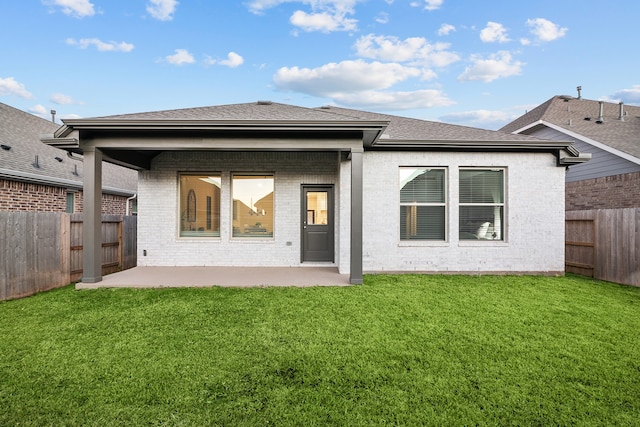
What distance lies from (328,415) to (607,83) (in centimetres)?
1983

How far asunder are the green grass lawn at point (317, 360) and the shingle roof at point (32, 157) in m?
6.30

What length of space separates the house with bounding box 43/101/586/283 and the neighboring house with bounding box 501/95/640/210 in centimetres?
299

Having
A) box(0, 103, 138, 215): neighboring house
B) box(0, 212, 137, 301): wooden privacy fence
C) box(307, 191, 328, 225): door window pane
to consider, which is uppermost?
box(0, 103, 138, 215): neighboring house

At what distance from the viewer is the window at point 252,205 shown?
26.4ft

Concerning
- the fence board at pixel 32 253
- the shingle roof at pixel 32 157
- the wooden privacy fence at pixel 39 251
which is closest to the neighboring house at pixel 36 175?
the shingle roof at pixel 32 157

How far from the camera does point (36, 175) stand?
935 cm

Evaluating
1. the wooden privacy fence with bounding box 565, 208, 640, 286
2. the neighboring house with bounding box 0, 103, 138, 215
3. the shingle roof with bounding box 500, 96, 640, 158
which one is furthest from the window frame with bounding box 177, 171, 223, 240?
the shingle roof with bounding box 500, 96, 640, 158

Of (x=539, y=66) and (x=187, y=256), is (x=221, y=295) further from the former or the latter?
(x=539, y=66)

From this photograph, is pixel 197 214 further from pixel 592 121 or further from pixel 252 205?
pixel 592 121

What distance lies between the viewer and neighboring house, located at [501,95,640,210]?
9.02 meters

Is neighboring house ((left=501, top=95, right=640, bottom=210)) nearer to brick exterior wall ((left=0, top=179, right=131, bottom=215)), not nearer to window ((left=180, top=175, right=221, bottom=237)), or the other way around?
window ((left=180, top=175, right=221, bottom=237))

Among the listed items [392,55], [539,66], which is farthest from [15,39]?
[539,66]

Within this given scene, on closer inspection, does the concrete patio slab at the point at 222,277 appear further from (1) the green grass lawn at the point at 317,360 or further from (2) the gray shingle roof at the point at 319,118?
(2) the gray shingle roof at the point at 319,118

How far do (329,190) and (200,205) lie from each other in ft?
11.0
